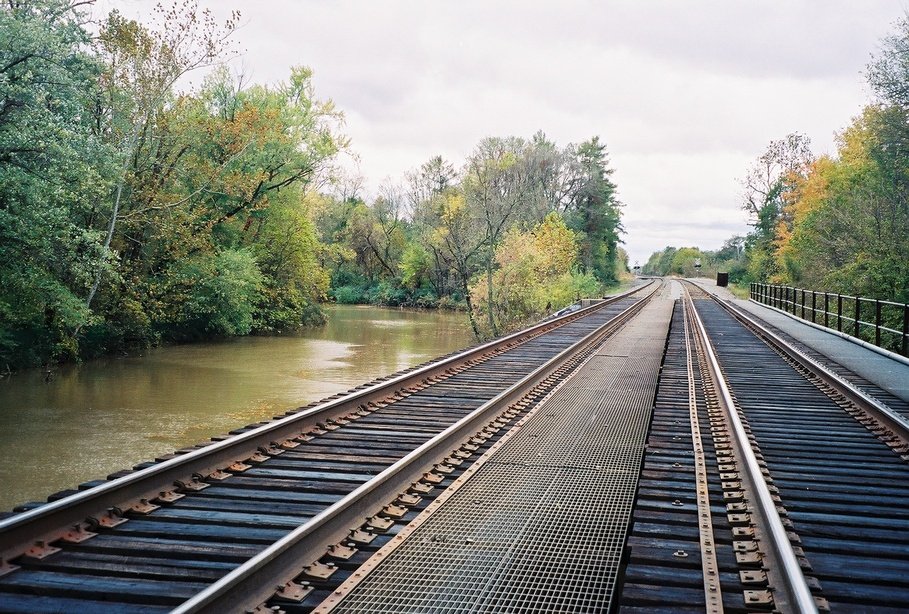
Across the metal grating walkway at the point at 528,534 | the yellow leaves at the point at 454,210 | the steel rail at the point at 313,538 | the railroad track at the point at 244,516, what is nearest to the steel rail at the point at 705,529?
the metal grating walkway at the point at 528,534

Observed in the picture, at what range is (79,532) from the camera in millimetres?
4461

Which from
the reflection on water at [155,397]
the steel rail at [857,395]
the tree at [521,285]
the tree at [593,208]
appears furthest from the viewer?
the tree at [593,208]

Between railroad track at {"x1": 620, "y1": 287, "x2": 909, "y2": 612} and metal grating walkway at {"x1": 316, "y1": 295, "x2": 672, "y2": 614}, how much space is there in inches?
10.8

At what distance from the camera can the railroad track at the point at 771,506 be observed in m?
3.81

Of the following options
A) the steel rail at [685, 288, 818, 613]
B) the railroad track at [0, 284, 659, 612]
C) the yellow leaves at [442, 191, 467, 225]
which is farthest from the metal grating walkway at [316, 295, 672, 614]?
the yellow leaves at [442, 191, 467, 225]

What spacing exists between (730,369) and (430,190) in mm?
65566

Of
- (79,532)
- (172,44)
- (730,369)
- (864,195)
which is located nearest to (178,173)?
(172,44)

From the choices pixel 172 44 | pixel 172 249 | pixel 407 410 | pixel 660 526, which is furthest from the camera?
pixel 172 249

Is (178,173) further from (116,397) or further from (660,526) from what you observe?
(660,526)

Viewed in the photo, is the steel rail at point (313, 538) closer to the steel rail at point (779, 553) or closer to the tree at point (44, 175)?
the steel rail at point (779, 553)

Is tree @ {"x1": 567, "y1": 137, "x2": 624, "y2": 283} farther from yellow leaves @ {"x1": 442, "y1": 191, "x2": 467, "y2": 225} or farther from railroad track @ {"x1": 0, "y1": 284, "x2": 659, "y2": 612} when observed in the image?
railroad track @ {"x1": 0, "y1": 284, "x2": 659, "y2": 612}

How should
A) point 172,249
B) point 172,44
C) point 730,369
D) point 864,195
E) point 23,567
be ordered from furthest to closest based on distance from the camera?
point 864,195 → point 172,249 → point 172,44 → point 730,369 → point 23,567

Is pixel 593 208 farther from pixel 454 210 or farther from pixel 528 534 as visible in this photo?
pixel 528 534

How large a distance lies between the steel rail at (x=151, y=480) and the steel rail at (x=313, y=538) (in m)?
1.37
